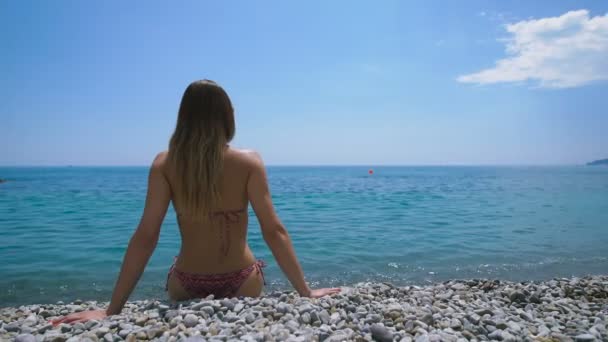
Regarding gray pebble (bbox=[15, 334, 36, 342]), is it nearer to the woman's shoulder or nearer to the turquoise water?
the woman's shoulder

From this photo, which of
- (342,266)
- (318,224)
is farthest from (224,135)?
(318,224)

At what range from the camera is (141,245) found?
9.39ft

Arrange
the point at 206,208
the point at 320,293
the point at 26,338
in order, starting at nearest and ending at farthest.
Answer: the point at 26,338 → the point at 206,208 → the point at 320,293

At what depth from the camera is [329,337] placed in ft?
8.06

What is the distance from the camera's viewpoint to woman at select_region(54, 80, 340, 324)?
2.88 meters

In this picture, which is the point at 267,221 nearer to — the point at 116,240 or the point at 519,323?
the point at 519,323

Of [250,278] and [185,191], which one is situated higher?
[185,191]

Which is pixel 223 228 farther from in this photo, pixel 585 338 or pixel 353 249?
pixel 353 249

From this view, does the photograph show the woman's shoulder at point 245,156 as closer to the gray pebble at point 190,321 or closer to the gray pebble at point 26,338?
the gray pebble at point 190,321

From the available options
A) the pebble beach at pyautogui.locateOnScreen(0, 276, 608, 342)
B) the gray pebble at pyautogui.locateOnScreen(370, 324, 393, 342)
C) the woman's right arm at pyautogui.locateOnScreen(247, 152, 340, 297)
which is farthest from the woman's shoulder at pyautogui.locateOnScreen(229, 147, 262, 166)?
the gray pebble at pyautogui.locateOnScreen(370, 324, 393, 342)

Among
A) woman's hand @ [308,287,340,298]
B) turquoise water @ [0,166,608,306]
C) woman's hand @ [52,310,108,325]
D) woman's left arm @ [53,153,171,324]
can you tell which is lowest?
turquoise water @ [0,166,608,306]

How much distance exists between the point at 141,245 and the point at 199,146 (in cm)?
89

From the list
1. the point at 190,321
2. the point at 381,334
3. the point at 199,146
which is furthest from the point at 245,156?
Answer: the point at 381,334

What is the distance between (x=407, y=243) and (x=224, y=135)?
8.65m
